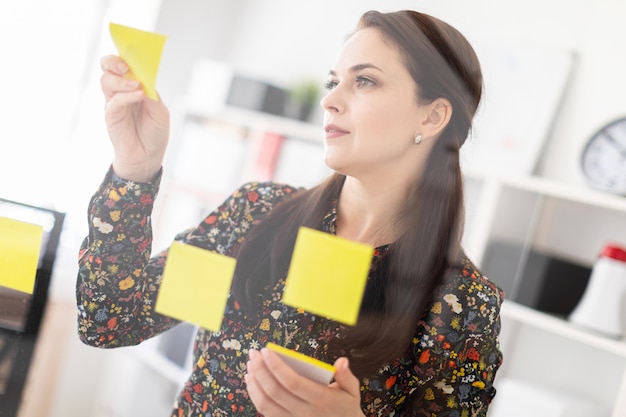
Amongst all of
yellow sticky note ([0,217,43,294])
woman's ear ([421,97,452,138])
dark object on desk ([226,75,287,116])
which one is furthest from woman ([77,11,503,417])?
dark object on desk ([226,75,287,116])

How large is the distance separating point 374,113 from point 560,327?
25cm

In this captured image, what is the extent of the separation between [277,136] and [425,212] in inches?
34.3

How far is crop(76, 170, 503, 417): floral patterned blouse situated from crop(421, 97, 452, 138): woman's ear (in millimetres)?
92

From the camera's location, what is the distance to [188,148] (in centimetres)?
74

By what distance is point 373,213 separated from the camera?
1.67 ft

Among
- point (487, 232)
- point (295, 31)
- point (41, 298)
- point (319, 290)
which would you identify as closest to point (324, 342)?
point (319, 290)

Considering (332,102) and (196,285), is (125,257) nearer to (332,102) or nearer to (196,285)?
(196,285)

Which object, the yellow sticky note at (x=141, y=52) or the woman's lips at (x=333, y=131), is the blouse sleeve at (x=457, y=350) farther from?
the yellow sticky note at (x=141, y=52)

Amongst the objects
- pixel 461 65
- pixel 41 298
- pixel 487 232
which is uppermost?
pixel 461 65

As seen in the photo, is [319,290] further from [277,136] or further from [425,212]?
[277,136]

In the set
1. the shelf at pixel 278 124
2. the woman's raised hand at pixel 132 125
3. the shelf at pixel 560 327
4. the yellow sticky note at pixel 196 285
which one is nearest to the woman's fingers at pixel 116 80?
the woman's raised hand at pixel 132 125

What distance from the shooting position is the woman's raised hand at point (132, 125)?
0.55m

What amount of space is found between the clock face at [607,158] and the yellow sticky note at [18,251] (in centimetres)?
49

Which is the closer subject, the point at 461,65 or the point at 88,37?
the point at 461,65
